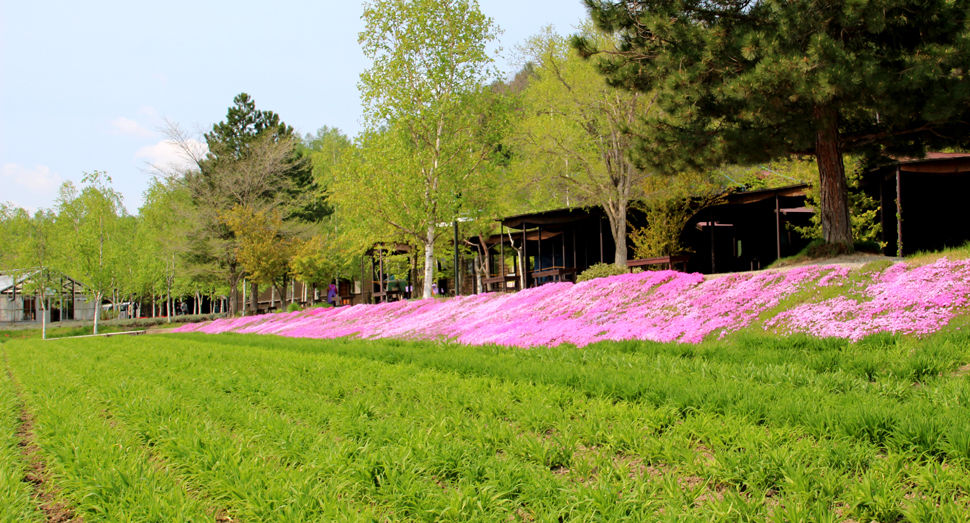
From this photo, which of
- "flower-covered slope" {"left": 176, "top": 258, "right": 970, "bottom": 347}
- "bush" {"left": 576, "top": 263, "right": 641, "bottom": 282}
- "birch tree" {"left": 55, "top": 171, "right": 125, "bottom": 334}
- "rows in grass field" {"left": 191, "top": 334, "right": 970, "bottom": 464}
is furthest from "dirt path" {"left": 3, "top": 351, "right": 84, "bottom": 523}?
"birch tree" {"left": 55, "top": 171, "right": 125, "bottom": 334}

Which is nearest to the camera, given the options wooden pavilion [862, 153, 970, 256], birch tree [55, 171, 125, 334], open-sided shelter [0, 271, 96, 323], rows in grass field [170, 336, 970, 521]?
rows in grass field [170, 336, 970, 521]

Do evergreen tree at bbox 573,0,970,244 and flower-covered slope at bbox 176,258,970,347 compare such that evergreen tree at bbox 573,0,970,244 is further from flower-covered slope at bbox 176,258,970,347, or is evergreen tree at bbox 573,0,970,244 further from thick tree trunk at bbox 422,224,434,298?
thick tree trunk at bbox 422,224,434,298

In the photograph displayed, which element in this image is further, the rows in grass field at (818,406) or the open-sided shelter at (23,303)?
the open-sided shelter at (23,303)

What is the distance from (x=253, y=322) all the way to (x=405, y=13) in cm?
1350

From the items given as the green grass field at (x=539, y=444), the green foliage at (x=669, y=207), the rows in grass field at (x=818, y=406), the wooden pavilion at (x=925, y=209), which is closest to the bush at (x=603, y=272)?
the green foliage at (x=669, y=207)

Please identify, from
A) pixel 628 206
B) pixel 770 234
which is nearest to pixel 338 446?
pixel 628 206

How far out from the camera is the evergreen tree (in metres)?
8.52

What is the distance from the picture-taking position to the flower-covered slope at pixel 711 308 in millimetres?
6754

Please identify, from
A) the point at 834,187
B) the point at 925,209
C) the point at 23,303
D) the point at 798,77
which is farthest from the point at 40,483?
the point at 23,303

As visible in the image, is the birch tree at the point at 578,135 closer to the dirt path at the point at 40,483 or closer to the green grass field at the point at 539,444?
the green grass field at the point at 539,444

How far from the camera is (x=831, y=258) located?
34.8 ft

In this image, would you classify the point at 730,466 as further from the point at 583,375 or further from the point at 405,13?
the point at 405,13

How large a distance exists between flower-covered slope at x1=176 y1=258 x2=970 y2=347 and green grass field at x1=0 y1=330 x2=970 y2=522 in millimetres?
1148

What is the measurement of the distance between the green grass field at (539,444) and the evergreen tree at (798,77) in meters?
4.68
